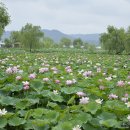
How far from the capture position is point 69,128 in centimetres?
294

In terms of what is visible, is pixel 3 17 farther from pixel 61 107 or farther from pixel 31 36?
pixel 61 107

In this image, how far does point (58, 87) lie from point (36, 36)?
138 feet

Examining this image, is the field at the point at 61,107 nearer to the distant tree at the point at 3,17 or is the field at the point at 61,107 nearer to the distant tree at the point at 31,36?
the distant tree at the point at 3,17

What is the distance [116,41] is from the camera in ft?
147

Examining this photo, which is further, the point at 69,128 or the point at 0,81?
the point at 0,81

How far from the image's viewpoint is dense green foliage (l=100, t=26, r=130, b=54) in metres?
44.3

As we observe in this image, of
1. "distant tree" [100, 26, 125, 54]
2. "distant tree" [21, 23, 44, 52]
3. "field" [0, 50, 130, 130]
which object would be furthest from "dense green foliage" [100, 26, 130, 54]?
"field" [0, 50, 130, 130]

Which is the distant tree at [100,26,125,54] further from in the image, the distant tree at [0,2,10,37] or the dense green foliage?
the distant tree at [0,2,10,37]

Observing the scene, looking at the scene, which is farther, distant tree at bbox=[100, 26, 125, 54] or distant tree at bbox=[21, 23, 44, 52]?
distant tree at bbox=[21, 23, 44, 52]

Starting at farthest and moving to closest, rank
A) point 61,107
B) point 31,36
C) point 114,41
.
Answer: point 31,36 → point 114,41 → point 61,107

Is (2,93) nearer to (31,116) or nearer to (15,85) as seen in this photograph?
(15,85)

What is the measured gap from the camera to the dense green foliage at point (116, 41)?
44275 millimetres

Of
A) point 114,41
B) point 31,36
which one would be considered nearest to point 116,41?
point 114,41

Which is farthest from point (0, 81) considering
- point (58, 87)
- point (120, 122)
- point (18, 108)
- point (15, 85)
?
point (120, 122)
